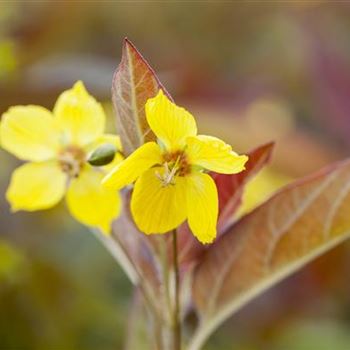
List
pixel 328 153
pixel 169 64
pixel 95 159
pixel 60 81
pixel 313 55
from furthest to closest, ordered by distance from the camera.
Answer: pixel 169 64 → pixel 313 55 → pixel 328 153 → pixel 60 81 → pixel 95 159

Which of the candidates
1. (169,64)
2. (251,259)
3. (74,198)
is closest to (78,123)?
(74,198)

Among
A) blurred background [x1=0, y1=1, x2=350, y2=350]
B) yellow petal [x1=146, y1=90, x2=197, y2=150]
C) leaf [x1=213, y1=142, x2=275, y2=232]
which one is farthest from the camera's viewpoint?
blurred background [x1=0, y1=1, x2=350, y2=350]

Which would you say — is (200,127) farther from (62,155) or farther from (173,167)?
(173,167)

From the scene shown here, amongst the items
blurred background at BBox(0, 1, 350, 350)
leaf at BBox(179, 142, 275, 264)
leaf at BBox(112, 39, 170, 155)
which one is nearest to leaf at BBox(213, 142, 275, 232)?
leaf at BBox(179, 142, 275, 264)

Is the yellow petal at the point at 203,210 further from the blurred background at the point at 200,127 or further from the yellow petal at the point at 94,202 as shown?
the blurred background at the point at 200,127

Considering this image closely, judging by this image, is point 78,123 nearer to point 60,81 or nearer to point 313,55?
point 60,81

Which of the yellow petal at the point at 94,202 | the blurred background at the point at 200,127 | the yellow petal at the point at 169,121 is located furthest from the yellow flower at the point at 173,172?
the blurred background at the point at 200,127

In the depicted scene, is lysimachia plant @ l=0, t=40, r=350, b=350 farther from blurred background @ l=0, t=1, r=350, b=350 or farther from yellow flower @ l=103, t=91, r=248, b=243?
blurred background @ l=0, t=1, r=350, b=350

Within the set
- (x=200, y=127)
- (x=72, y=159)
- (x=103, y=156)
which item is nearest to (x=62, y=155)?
(x=72, y=159)
